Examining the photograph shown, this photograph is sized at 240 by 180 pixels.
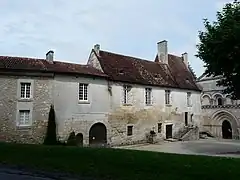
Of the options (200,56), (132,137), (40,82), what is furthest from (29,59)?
(200,56)

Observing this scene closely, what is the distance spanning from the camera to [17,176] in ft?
30.8

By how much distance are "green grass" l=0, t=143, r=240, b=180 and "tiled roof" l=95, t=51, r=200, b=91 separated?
56.2ft

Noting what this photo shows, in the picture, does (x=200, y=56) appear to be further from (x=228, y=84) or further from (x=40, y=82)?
(x=40, y=82)

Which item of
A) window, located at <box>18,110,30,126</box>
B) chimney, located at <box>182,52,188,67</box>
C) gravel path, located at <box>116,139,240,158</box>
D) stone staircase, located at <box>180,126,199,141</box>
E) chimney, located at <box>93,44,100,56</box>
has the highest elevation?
chimney, located at <box>182,52,188,67</box>

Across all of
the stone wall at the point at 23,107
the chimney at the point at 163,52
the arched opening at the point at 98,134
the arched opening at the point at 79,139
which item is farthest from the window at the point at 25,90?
the chimney at the point at 163,52

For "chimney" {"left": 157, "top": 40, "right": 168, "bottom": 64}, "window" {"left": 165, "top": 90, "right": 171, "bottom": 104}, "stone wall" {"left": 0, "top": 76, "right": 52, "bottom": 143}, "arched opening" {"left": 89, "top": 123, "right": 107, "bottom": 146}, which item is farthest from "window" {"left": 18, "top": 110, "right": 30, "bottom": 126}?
"chimney" {"left": 157, "top": 40, "right": 168, "bottom": 64}

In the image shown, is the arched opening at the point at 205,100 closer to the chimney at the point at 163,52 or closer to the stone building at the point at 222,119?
the stone building at the point at 222,119

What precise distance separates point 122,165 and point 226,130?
35438 mm

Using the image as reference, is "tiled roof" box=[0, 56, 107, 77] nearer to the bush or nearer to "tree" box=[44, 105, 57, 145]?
"tree" box=[44, 105, 57, 145]

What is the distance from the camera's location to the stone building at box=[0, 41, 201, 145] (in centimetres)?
2442

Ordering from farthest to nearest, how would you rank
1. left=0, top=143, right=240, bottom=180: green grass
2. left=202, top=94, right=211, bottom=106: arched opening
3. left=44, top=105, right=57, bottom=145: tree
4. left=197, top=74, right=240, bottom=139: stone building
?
left=202, top=94, right=211, bottom=106: arched opening < left=197, top=74, right=240, bottom=139: stone building < left=44, top=105, right=57, bottom=145: tree < left=0, top=143, right=240, bottom=180: green grass

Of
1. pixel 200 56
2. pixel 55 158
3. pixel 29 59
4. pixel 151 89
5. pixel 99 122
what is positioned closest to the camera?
pixel 55 158

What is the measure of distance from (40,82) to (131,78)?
33.5 feet

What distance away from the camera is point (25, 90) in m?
24.8
